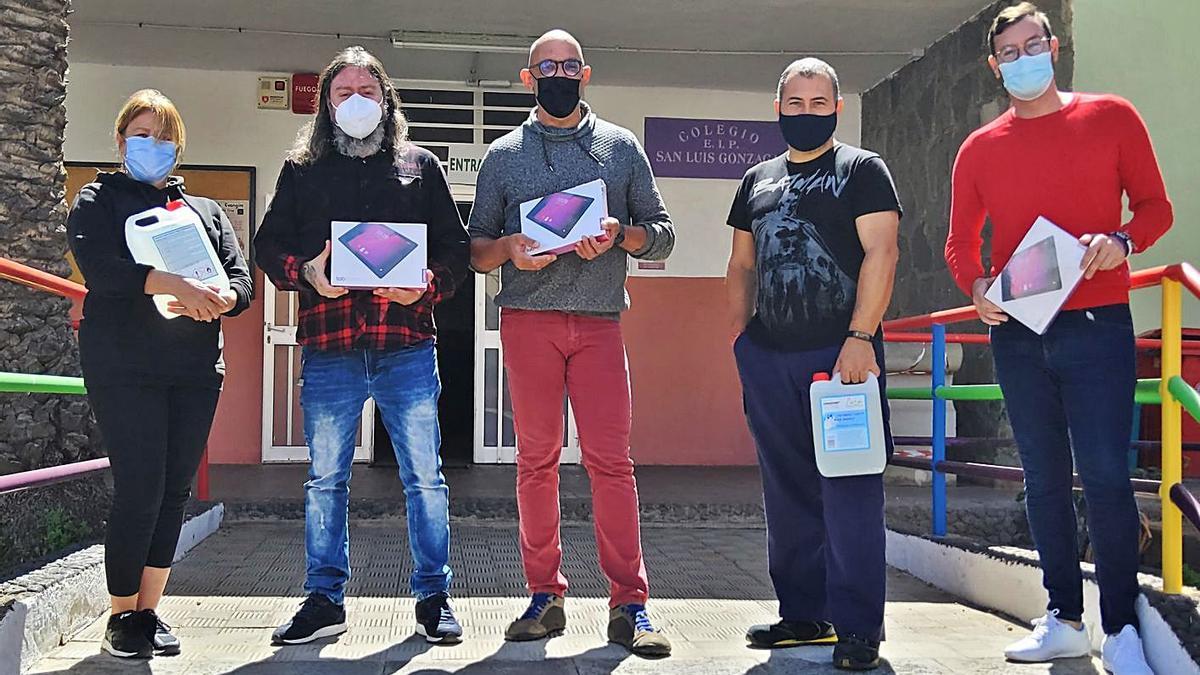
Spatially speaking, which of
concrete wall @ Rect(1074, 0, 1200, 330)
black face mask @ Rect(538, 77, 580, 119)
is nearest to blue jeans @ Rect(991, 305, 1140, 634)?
black face mask @ Rect(538, 77, 580, 119)

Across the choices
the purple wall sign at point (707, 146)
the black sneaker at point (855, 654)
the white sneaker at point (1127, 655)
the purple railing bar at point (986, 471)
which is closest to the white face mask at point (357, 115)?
the black sneaker at point (855, 654)

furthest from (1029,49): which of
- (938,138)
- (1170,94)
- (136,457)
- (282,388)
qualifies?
(282,388)

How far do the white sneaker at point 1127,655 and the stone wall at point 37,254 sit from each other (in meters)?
3.94

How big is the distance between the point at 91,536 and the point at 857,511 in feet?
10.5

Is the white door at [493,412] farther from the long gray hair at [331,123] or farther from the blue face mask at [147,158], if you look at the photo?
the blue face mask at [147,158]

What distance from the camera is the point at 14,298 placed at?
4633mm

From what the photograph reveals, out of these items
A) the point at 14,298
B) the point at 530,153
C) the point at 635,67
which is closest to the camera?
the point at 530,153

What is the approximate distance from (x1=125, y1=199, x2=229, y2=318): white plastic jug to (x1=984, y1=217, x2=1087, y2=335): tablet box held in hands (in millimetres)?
2362

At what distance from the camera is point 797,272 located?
10.7 ft

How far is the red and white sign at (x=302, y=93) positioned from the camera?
819 centimetres

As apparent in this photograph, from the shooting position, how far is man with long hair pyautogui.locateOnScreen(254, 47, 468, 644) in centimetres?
334

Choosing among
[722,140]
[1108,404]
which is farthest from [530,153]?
[722,140]

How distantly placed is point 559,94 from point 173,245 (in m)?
1.28

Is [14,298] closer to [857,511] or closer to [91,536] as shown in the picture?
[91,536]
